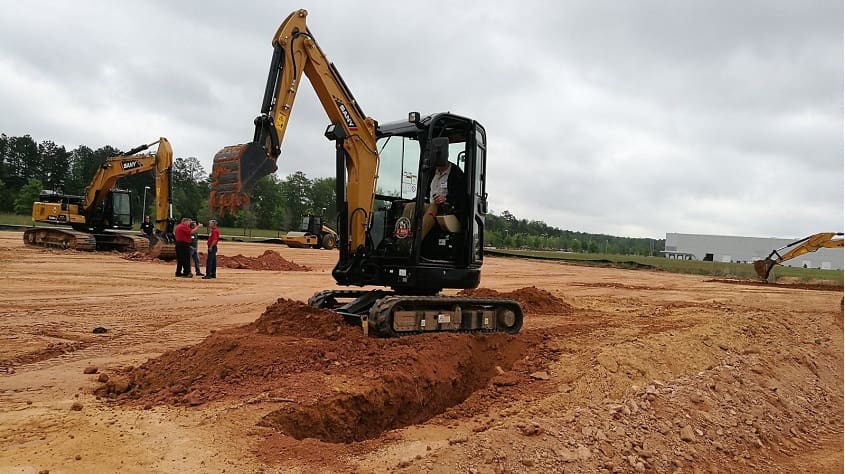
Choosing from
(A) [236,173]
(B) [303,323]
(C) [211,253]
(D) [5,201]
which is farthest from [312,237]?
(D) [5,201]

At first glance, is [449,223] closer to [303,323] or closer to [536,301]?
[303,323]

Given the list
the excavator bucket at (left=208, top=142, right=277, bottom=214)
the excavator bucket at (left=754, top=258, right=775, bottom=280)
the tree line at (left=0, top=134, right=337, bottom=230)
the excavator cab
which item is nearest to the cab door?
the excavator cab

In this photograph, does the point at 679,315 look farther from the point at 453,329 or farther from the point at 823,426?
the point at 453,329

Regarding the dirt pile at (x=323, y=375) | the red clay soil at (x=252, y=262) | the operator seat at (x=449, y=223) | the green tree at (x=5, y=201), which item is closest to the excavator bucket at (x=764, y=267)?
the red clay soil at (x=252, y=262)

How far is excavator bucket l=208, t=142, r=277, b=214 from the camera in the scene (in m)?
7.34

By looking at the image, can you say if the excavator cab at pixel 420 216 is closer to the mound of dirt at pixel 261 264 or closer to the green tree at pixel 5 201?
the mound of dirt at pixel 261 264

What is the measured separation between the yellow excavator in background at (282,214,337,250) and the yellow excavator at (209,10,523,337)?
102 ft

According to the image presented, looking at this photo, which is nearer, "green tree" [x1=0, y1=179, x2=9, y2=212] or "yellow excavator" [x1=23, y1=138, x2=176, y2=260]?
"yellow excavator" [x1=23, y1=138, x2=176, y2=260]

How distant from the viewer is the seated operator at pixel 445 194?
8.16 metres

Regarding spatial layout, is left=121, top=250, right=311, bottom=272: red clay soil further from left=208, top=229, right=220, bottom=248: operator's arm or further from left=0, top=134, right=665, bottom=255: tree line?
left=0, top=134, right=665, bottom=255: tree line

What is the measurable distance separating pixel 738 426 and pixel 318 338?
4638mm

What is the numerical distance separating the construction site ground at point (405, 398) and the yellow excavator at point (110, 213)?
535 inches

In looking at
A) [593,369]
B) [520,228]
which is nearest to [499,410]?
[593,369]

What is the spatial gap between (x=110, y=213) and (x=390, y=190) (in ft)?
75.1
